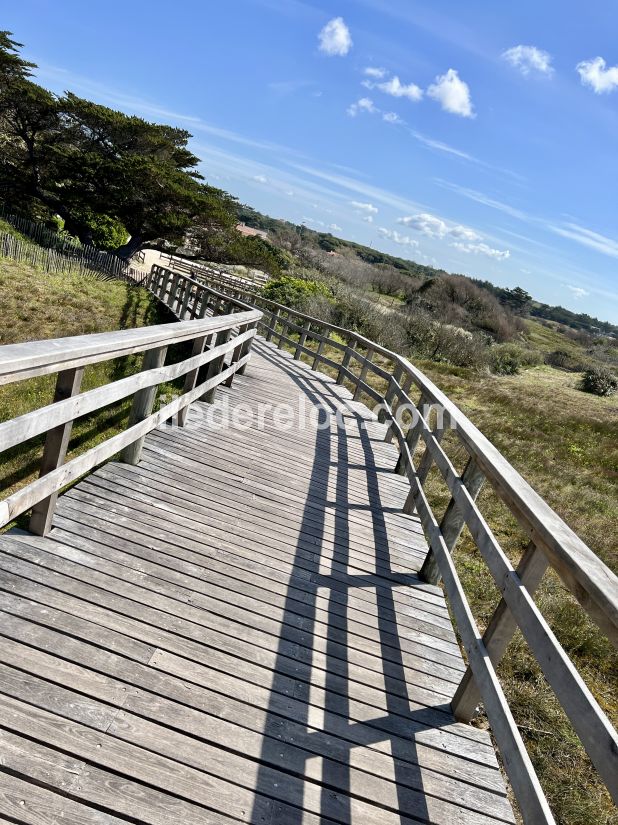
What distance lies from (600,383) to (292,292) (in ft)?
48.4

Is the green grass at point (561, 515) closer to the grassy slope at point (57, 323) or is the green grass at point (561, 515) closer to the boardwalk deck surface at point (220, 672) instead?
the boardwalk deck surface at point (220, 672)

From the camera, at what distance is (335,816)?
214cm

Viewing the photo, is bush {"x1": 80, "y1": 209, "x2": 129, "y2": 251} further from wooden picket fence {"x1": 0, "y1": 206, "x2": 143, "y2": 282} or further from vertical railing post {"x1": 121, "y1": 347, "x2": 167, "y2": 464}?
vertical railing post {"x1": 121, "y1": 347, "x2": 167, "y2": 464}

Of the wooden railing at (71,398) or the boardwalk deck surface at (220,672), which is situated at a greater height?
the wooden railing at (71,398)

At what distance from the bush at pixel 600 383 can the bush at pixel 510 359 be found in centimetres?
358

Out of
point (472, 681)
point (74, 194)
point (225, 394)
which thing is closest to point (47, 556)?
point (472, 681)

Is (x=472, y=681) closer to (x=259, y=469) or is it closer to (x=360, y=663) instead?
(x=360, y=663)

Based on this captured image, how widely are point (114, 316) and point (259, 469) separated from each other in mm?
13941

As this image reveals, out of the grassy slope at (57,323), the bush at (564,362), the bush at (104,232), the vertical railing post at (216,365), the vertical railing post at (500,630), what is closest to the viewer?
the vertical railing post at (500,630)

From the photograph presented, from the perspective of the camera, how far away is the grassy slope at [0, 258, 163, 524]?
24.0 ft

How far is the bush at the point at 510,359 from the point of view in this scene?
2897 cm

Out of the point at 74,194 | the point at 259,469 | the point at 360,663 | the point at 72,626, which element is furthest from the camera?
the point at 74,194

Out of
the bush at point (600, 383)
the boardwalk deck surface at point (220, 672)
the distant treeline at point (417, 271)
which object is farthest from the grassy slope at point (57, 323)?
the distant treeline at point (417, 271)

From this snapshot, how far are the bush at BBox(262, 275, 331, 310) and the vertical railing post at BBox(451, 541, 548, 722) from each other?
23.6 metres
